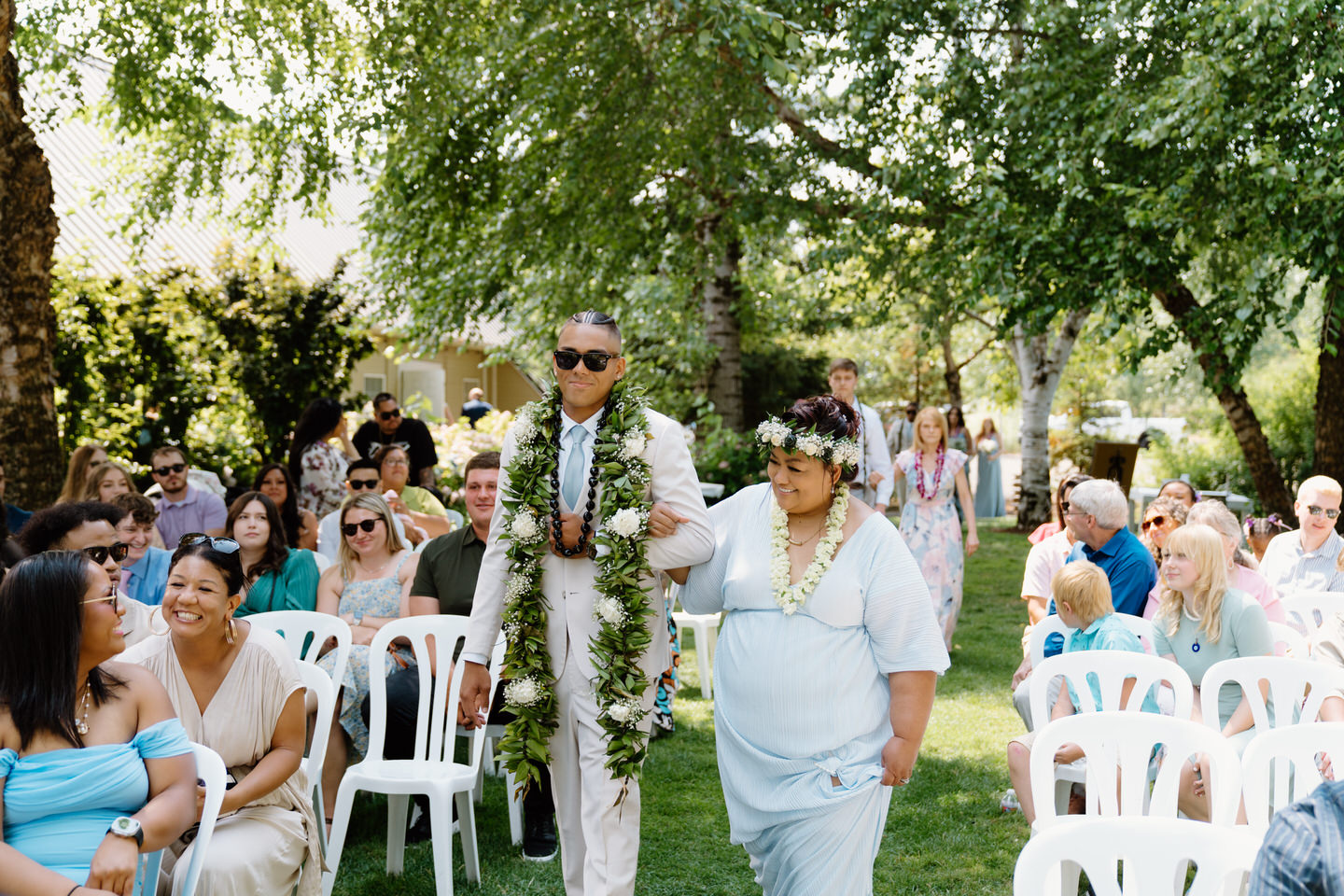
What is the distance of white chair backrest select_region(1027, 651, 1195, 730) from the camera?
4.31 m

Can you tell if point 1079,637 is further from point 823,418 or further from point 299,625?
point 299,625

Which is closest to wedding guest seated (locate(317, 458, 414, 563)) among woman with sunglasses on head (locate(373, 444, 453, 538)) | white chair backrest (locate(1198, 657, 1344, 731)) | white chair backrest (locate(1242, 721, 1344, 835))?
woman with sunglasses on head (locate(373, 444, 453, 538))

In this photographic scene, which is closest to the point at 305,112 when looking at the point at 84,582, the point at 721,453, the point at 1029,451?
the point at 721,453

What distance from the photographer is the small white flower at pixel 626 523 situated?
343 cm

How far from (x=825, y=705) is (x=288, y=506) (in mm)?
4840

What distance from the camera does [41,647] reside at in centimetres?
294

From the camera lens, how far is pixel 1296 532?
6320mm

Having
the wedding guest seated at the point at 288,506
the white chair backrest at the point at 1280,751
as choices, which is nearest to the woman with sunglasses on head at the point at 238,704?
the white chair backrest at the point at 1280,751

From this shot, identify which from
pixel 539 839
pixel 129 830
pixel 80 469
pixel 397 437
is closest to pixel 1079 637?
pixel 539 839

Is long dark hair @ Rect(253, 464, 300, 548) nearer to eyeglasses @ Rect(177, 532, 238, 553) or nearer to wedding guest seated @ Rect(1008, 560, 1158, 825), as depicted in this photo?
eyeglasses @ Rect(177, 532, 238, 553)

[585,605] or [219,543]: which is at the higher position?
[219,543]

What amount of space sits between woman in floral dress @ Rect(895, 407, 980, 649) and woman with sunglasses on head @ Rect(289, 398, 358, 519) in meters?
4.42

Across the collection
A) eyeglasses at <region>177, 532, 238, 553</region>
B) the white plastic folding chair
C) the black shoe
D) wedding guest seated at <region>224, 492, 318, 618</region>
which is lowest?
the black shoe

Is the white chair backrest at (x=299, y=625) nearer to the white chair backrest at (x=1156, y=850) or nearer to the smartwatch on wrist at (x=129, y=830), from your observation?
the smartwatch on wrist at (x=129, y=830)
